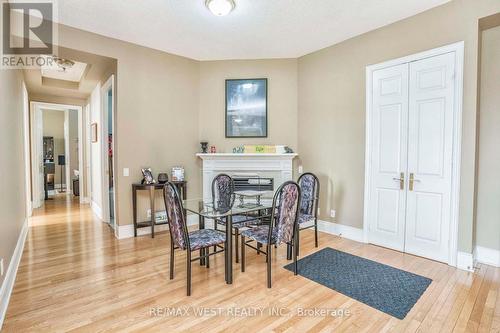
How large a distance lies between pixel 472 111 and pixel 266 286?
280 cm

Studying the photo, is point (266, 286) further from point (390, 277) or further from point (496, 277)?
point (496, 277)

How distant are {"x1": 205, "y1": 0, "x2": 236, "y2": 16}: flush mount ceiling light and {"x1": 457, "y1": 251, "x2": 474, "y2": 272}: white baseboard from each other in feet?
12.1

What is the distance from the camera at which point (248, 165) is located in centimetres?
471

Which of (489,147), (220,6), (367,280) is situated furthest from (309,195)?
(220,6)

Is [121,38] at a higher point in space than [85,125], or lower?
higher

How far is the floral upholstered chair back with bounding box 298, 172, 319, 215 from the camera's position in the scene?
153 inches

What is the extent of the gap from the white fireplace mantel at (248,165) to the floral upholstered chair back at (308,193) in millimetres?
636

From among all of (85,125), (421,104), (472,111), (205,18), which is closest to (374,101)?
(421,104)

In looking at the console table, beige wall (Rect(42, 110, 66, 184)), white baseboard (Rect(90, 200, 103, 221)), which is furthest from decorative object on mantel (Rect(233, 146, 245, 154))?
beige wall (Rect(42, 110, 66, 184))

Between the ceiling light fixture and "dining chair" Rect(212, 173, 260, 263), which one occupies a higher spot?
the ceiling light fixture

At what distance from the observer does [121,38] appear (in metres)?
3.91

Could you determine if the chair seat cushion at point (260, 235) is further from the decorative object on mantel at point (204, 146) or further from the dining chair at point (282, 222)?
the decorative object on mantel at point (204, 146)

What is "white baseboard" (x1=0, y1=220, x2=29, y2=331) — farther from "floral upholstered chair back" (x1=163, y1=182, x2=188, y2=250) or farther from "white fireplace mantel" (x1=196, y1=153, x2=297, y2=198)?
"white fireplace mantel" (x1=196, y1=153, x2=297, y2=198)

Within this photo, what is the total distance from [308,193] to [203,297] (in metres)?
2.15
